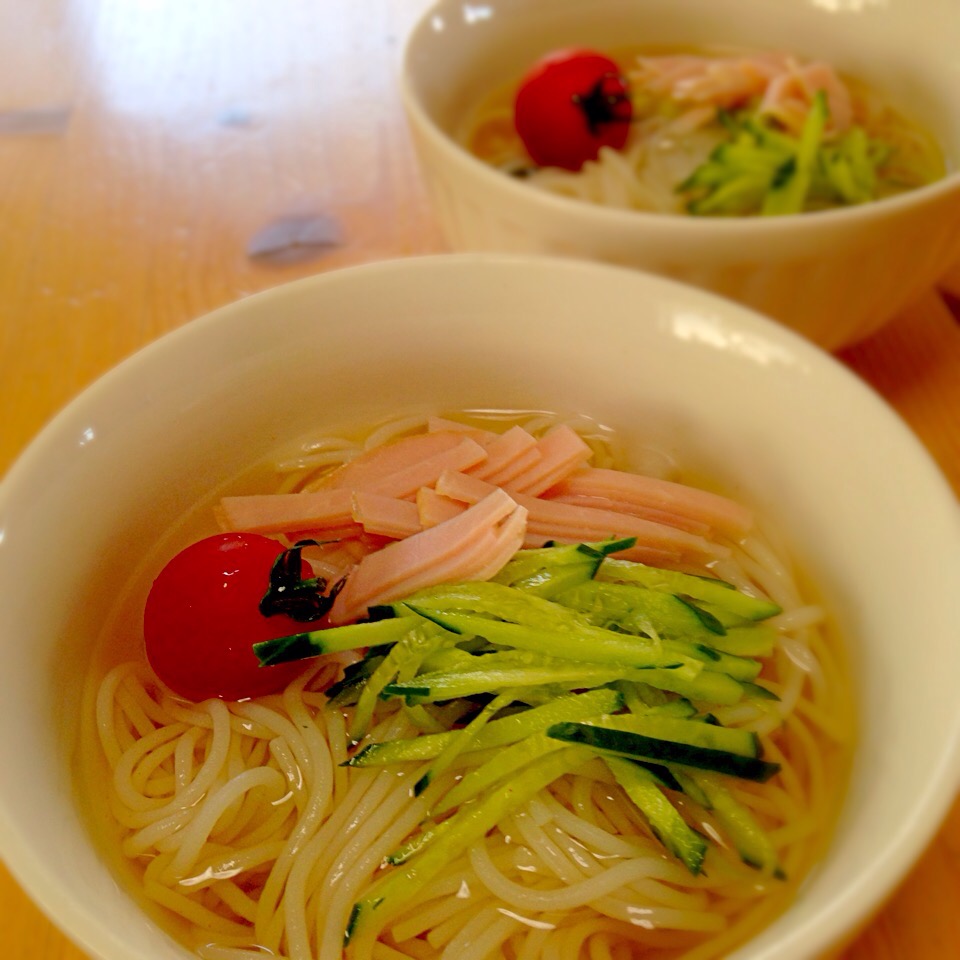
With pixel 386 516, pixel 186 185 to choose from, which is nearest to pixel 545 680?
Answer: pixel 386 516

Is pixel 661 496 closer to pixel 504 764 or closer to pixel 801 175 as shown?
pixel 504 764

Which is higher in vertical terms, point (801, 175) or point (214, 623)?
point (801, 175)

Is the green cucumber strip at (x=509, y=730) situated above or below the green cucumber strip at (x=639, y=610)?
below

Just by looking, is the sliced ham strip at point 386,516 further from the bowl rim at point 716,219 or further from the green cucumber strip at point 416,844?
the bowl rim at point 716,219

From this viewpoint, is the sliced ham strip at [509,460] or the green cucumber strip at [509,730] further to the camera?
the sliced ham strip at [509,460]

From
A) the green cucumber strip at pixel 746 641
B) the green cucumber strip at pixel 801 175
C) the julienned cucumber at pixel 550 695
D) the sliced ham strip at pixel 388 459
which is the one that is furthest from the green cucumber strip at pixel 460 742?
the green cucumber strip at pixel 801 175

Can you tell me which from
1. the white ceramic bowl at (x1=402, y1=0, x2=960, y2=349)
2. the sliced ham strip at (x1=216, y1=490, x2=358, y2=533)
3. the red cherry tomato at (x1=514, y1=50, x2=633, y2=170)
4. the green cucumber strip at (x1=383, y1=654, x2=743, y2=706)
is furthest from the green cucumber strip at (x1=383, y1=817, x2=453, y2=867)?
the red cherry tomato at (x1=514, y1=50, x2=633, y2=170)

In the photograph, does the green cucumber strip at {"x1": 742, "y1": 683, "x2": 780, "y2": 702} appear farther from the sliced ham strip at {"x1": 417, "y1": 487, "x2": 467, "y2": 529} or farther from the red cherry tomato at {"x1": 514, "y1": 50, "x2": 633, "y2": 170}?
the red cherry tomato at {"x1": 514, "y1": 50, "x2": 633, "y2": 170}
